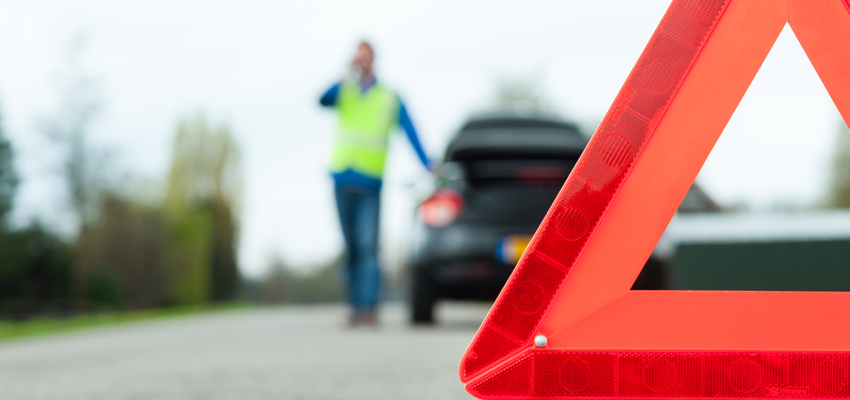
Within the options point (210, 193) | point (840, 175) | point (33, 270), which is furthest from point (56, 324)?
point (840, 175)

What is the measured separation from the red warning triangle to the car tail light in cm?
471

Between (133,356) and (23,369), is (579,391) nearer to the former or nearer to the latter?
(23,369)

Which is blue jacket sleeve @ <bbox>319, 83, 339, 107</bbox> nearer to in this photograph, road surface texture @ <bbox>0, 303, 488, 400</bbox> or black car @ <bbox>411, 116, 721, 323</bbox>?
black car @ <bbox>411, 116, 721, 323</bbox>

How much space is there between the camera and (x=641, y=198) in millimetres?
1467

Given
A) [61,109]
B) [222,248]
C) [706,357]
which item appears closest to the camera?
[706,357]

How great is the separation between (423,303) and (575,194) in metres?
5.47

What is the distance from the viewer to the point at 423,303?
6.84 metres

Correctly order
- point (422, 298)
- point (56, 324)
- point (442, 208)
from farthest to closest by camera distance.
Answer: point (56, 324) → point (422, 298) → point (442, 208)

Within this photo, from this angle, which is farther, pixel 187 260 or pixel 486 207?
pixel 187 260

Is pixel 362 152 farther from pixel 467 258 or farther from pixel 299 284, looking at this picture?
pixel 299 284

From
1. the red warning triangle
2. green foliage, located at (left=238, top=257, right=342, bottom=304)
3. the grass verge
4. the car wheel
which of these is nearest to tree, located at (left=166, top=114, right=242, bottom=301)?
green foliage, located at (left=238, top=257, right=342, bottom=304)

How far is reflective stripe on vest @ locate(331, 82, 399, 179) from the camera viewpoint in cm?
639

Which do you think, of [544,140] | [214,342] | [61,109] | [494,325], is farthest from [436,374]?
[61,109]

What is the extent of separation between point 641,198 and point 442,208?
4.79 meters
